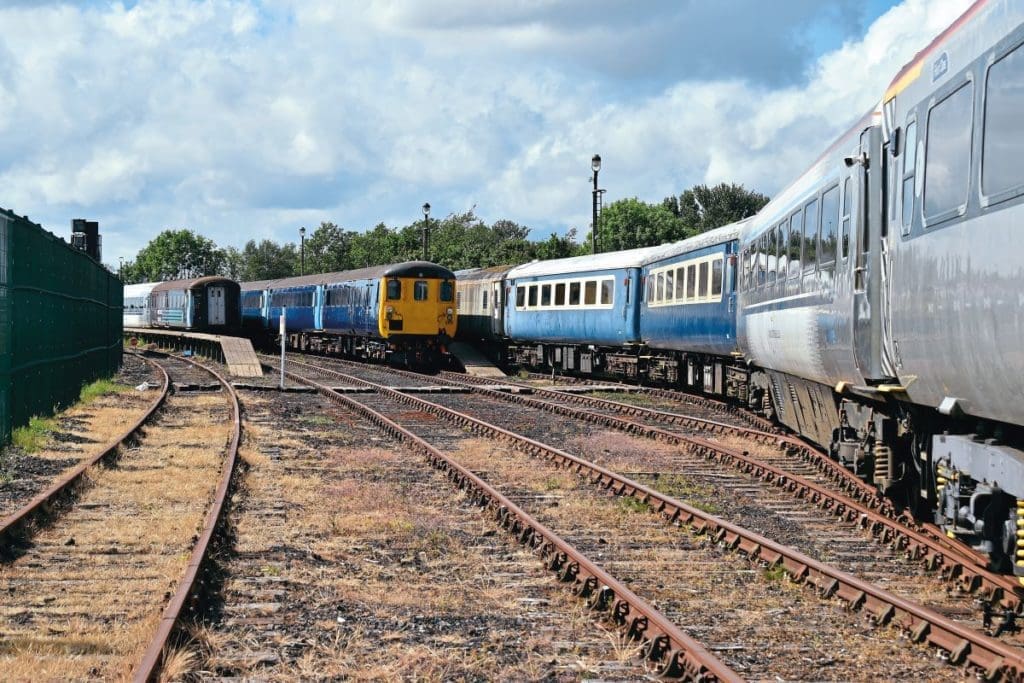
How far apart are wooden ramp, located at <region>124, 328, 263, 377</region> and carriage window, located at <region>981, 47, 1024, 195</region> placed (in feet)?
94.4

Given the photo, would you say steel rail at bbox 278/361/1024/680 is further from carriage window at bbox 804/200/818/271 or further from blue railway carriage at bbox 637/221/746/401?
blue railway carriage at bbox 637/221/746/401

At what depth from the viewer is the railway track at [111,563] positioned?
253 inches

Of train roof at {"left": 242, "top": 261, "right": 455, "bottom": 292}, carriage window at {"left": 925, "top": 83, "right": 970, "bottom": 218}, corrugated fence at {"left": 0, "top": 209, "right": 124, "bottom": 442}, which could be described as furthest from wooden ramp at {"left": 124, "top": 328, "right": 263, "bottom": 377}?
carriage window at {"left": 925, "top": 83, "right": 970, "bottom": 218}

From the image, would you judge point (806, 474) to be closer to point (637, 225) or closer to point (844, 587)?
point (844, 587)

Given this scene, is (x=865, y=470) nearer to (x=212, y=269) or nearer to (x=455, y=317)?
(x=455, y=317)

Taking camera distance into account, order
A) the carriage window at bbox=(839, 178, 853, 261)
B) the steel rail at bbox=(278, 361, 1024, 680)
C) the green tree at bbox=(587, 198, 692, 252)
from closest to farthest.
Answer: the steel rail at bbox=(278, 361, 1024, 680) < the carriage window at bbox=(839, 178, 853, 261) < the green tree at bbox=(587, 198, 692, 252)

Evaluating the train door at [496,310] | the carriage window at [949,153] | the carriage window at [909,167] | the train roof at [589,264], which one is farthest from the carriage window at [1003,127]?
the train door at [496,310]

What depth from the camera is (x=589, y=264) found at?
102ft

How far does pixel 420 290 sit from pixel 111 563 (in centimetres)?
2881

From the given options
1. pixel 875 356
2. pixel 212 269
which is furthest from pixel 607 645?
pixel 212 269

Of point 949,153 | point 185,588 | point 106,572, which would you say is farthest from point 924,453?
point 106,572

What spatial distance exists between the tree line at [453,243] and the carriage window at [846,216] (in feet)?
A: 172

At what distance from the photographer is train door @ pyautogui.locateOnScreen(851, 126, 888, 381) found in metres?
9.03

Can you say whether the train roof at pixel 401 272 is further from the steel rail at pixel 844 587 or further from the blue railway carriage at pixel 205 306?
the steel rail at pixel 844 587
